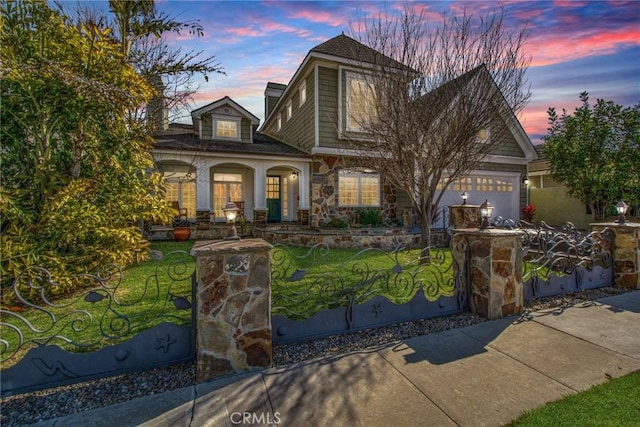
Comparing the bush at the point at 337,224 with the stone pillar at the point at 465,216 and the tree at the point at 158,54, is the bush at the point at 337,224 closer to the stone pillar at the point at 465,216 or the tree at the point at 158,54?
the stone pillar at the point at 465,216

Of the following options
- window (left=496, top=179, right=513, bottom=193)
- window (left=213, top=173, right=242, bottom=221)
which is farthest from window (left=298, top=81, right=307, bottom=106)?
window (left=496, top=179, right=513, bottom=193)

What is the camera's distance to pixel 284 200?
49.0ft

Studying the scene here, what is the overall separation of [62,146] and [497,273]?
25.3ft

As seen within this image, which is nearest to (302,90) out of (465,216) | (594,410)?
(465,216)

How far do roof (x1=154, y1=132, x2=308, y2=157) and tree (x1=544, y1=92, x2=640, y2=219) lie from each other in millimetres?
10771

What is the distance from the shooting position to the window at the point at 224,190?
13.8 m

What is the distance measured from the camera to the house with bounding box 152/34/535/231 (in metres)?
11.1

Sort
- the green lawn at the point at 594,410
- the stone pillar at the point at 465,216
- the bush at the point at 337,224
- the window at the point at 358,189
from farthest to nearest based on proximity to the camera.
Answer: the window at the point at 358,189 < the bush at the point at 337,224 < the stone pillar at the point at 465,216 < the green lawn at the point at 594,410

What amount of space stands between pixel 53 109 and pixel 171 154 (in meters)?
5.44


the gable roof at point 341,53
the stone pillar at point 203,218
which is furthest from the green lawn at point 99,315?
the gable roof at point 341,53

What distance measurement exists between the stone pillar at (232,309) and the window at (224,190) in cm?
1160

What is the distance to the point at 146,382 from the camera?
102 inches

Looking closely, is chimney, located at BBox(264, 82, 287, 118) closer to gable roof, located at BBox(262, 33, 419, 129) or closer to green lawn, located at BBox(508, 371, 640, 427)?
gable roof, located at BBox(262, 33, 419, 129)

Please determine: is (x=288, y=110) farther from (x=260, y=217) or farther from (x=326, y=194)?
(x=260, y=217)
